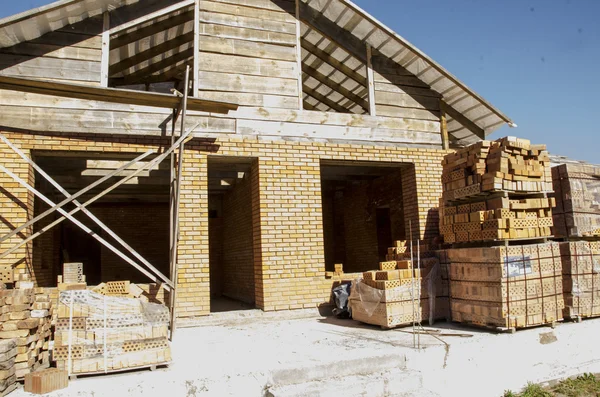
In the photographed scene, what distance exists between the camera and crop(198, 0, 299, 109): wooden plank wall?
791cm

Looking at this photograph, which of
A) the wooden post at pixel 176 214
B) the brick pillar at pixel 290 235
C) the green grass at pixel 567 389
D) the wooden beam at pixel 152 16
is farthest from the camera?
the brick pillar at pixel 290 235

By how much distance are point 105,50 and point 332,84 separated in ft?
17.4

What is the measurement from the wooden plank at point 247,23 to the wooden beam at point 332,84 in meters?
1.87

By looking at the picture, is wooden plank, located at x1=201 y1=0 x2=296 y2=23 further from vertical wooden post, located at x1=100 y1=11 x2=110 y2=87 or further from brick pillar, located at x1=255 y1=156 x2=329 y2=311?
brick pillar, located at x1=255 y1=156 x2=329 y2=311

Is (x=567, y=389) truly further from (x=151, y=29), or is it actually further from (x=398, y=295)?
(x=151, y=29)

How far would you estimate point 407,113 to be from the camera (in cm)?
930

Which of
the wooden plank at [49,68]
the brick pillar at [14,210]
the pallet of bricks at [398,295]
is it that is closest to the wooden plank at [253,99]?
the wooden plank at [49,68]

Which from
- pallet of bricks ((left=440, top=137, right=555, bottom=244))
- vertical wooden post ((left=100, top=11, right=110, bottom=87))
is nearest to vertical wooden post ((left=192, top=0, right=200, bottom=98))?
vertical wooden post ((left=100, top=11, right=110, bottom=87))

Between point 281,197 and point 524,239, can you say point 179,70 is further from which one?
point 524,239

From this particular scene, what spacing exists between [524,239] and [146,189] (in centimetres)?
933

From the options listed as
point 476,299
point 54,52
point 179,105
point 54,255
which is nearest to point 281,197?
point 179,105

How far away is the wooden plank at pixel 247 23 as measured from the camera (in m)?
8.03

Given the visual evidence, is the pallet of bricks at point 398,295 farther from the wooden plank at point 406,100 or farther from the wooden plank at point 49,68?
the wooden plank at point 49,68

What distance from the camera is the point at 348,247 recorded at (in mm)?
13258
